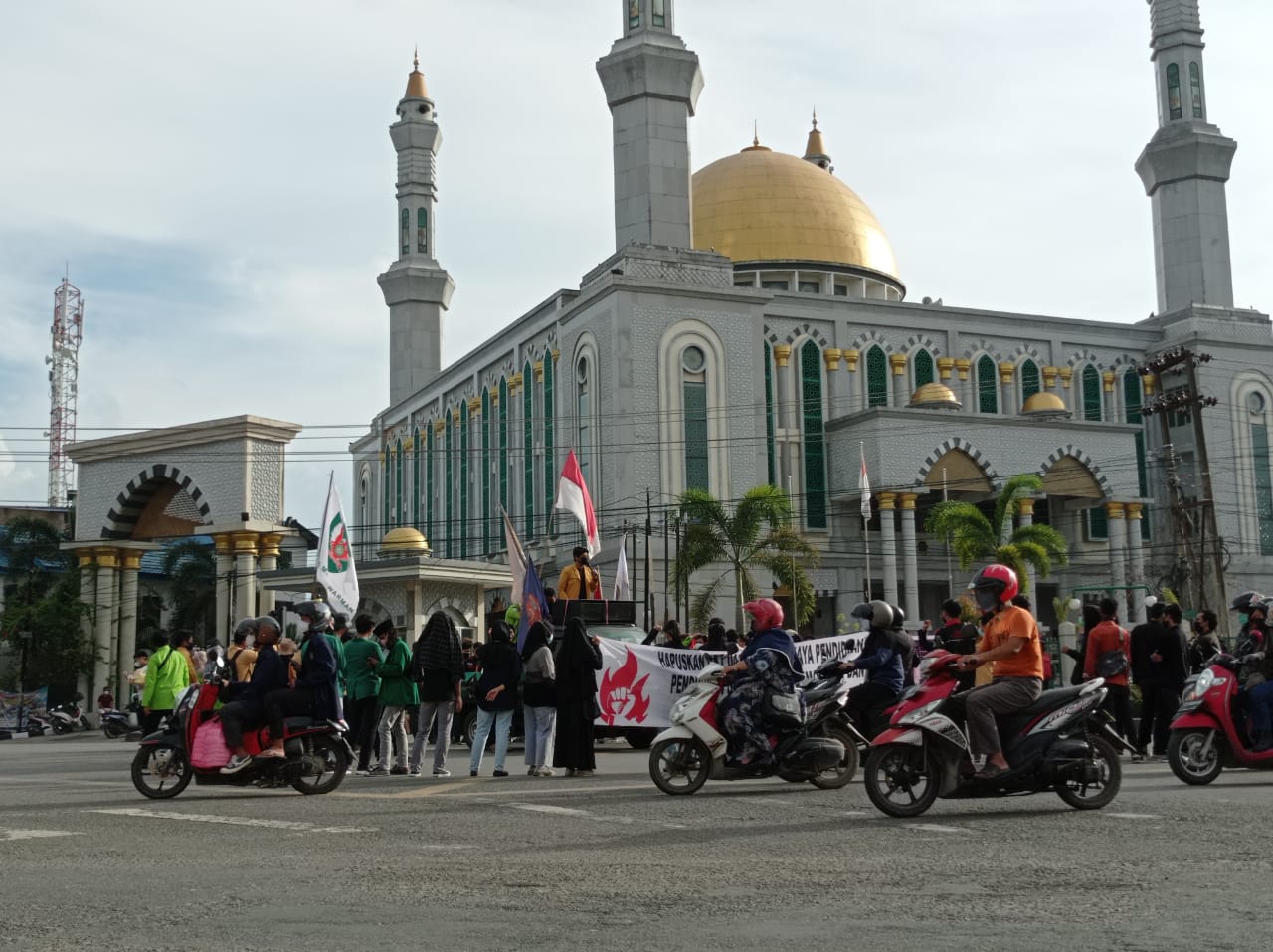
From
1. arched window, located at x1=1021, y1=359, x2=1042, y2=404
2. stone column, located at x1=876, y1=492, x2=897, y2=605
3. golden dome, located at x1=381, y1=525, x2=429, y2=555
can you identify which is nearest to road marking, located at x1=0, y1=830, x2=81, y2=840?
stone column, located at x1=876, y1=492, x2=897, y2=605

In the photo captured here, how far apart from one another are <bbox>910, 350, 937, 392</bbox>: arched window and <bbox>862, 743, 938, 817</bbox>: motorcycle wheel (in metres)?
41.1

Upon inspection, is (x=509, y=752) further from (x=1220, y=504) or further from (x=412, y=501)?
(x=412, y=501)

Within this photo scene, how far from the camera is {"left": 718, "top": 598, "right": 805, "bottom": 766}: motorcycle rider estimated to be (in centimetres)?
1071

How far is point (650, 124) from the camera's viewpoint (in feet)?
136

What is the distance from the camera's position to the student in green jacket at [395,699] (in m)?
13.6

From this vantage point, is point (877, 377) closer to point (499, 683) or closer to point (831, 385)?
point (831, 385)

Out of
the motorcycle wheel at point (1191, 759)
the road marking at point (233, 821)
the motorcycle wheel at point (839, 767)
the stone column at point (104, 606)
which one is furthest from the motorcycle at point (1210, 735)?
the stone column at point (104, 606)

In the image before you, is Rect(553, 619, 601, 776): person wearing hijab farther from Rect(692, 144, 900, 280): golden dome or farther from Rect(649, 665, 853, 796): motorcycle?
Rect(692, 144, 900, 280): golden dome

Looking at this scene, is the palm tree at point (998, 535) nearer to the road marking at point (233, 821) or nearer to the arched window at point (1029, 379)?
the arched window at point (1029, 379)

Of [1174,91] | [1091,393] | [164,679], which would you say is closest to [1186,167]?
[1174,91]

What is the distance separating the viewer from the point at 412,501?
198 feet

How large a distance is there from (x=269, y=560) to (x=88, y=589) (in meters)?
4.78

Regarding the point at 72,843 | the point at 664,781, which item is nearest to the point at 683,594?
the point at 664,781

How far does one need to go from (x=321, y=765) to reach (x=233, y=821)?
2074 mm
